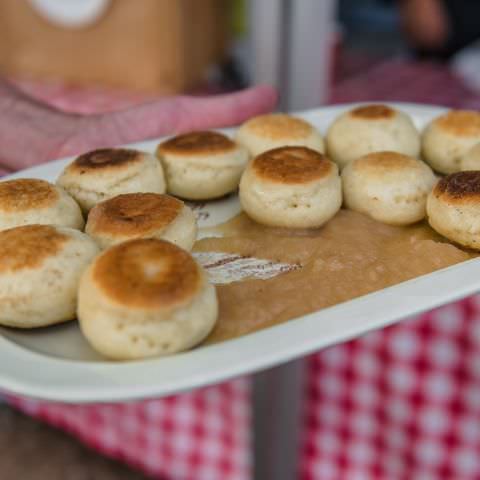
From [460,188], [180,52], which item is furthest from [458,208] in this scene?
[180,52]

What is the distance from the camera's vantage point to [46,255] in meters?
0.88

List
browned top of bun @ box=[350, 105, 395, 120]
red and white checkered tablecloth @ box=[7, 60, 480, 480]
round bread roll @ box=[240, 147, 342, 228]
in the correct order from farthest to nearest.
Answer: red and white checkered tablecloth @ box=[7, 60, 480, 480] < browned top of bun @ box=[350, 105, 395, 120] < round bread roll @ box=[240, 147, 342, 228]

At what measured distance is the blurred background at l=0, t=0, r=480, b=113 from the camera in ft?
6.19

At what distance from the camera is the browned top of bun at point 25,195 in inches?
39.9

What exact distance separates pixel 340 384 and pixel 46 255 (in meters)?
1.09

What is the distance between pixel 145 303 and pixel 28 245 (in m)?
0.19

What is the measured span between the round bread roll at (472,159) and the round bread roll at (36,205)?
618 mm

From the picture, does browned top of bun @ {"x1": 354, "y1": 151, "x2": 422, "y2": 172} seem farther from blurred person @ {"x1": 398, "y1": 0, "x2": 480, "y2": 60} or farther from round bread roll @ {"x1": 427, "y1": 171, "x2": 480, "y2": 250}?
blurred person @ {"x1": 398, "y1": 0, "x2": 480, "y2": 60}

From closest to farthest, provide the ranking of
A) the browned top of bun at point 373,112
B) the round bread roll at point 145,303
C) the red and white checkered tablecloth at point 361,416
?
the round bread roll at point 145,303 → the browned top of bun at point 373,112 → the red and white checkered tablecloth at point 361,416

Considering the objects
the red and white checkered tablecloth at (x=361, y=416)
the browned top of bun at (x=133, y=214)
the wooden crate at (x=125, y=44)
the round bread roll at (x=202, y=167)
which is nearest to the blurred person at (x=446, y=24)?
the red and white checkered tablecloth at (x=361, y=416)

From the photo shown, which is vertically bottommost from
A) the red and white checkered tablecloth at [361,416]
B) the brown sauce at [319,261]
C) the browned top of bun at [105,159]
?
the red and white checkered tablecloth at [361,416]

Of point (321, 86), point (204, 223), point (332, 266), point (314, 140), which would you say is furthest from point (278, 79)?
point (332, 266)

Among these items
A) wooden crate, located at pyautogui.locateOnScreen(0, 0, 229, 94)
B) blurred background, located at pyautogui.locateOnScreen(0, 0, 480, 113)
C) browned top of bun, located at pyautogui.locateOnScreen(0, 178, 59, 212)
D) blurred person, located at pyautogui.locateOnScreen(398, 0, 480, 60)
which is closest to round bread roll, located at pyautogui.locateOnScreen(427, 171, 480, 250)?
browned top of bun, located at pyautogui.locateOnScreen(0, 178, 59, 212)

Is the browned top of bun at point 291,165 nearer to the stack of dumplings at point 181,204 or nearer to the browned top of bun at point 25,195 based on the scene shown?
the stack of dumplings at point 181,204
